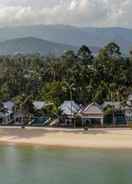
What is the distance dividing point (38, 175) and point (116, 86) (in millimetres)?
32560

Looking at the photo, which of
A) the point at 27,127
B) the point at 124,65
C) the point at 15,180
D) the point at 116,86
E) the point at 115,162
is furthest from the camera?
the point at 124,65

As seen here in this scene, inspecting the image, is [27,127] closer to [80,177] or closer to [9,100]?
[9,100]

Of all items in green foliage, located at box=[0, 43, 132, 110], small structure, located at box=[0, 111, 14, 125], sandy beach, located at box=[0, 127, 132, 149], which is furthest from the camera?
green foliage, located at box=[0, 43, 132, 110]

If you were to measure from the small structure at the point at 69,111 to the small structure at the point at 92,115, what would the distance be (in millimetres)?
1197

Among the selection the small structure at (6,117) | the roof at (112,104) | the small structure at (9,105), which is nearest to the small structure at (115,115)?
the roof at (112,104)

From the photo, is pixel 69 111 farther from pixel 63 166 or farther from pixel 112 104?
pixel 63 166

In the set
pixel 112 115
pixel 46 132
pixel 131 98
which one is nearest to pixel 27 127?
pixel 46 132

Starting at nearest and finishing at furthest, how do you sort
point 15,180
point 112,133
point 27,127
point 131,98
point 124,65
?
point 15,180 → point 112,133 → point 27,127 → point 131,98 → point 124,65

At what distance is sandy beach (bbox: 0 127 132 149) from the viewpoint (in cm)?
5236

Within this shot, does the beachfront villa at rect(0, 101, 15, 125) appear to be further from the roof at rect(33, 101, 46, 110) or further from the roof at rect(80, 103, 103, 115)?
the roof at rect(80, 103, 103, 115)

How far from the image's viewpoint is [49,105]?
63125 millimetres

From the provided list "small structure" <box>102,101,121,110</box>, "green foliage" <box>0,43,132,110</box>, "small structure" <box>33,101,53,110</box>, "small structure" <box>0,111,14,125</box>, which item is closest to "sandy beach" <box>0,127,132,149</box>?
"small structure" <box>0,111,14,125</box>

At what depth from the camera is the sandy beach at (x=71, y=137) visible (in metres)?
52.4

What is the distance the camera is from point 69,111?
6309cm
